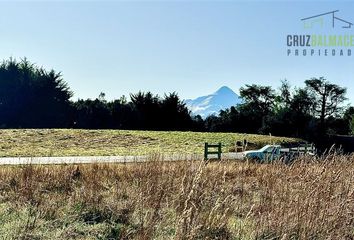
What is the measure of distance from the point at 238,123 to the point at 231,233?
62228mm

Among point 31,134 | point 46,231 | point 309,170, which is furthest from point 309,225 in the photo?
point 31,134

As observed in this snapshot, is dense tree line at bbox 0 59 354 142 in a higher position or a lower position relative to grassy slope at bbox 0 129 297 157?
higher

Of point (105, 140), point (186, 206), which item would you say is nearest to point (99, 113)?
point (105, 140)

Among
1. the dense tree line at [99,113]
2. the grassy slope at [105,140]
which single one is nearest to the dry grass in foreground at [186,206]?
the grassy slope at [105,140]

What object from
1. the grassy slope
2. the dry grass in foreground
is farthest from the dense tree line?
the dry grass in foreground

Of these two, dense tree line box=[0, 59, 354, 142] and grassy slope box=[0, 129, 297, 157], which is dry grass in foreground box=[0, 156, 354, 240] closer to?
grassy slope box=[0, 129, 297, 157]

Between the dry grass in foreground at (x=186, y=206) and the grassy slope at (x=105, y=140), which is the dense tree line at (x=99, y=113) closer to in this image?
the grassy slope at (x=105, y=140)

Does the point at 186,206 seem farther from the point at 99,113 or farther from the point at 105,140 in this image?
the point at 99,113

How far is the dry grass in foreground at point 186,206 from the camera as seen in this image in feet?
15.4

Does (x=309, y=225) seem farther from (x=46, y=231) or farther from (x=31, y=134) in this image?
(x=31, y=134)

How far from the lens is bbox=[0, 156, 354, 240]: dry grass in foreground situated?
4699mm

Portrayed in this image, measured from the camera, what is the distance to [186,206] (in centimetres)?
405

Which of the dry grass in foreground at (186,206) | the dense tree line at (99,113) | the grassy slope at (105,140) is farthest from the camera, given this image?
the dense tree line at (99,113)

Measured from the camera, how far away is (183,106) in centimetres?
5675
